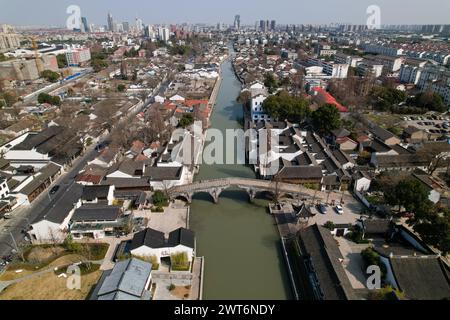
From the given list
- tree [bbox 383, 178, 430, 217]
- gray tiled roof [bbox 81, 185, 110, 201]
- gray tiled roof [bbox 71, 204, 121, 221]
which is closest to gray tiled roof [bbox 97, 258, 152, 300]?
gray tiled roof [bbox 71, 204, 121, 221]

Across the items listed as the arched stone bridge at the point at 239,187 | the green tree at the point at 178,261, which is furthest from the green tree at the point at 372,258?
the green tree at the point at 178,261

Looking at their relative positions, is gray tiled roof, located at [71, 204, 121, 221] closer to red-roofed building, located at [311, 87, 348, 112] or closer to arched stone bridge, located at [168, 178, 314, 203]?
arched stone bridge, located at [168, 178, 314, 203]

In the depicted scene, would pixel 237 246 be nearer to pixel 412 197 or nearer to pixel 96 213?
pixel 96 213

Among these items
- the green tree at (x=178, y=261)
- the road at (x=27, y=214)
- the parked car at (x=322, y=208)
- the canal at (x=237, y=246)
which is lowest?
the canal at (x=237, y=246)

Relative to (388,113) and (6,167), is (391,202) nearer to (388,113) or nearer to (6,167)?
(388,113)

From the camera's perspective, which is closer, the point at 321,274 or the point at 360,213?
the point at 321,274

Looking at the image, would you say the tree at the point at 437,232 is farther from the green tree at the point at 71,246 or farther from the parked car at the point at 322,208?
the green tree at the point at 71,246
